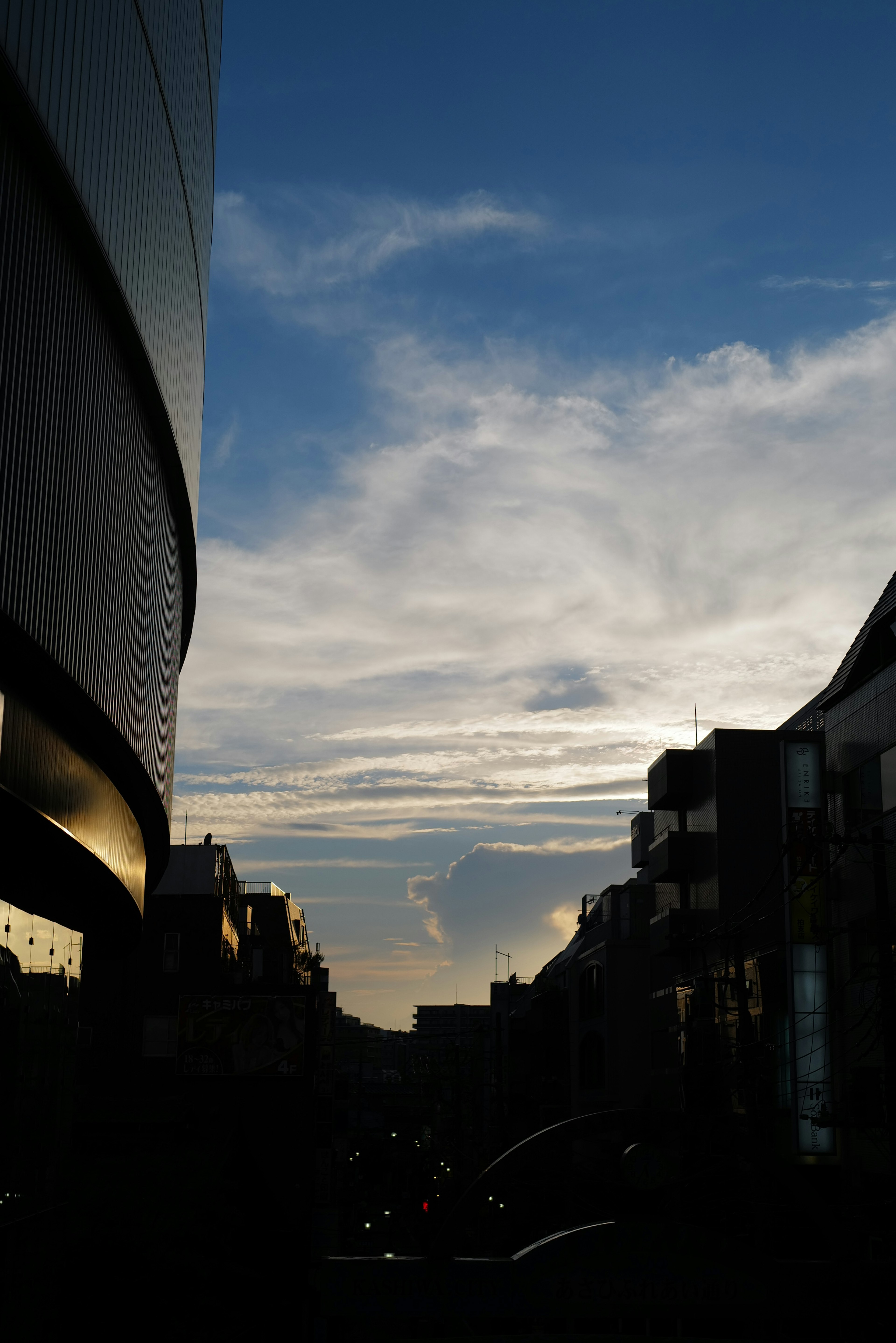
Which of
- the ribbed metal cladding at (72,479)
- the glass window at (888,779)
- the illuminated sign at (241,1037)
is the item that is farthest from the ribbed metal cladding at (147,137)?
the illuminated sign at (241,1037)

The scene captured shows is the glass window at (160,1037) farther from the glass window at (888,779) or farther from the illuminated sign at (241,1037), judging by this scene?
the glass window at (888,779)

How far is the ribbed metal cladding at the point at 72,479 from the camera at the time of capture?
1177cm

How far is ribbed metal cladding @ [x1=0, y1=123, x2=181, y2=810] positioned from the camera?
1177 centimetres

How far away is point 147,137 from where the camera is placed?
1825 cm

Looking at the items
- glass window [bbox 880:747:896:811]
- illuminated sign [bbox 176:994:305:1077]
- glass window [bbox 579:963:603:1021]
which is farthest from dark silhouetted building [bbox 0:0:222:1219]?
glass window [bbox 579:963:603:1021]

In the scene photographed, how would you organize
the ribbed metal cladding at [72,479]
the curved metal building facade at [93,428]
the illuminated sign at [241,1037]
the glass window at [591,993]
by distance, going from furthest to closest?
the glass window at [591,993], the illuminated sign at [241,1037], the curved metal building facade at [93,428], the ribbed metal cladding at [72,479]

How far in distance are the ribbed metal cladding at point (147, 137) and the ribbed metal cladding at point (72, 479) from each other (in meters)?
0.95

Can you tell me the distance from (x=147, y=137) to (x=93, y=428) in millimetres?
6007

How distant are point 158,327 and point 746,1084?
803 inches

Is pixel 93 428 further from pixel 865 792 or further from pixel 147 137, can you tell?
pixel 865 792

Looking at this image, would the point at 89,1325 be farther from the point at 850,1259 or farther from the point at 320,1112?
the point at 320,1112

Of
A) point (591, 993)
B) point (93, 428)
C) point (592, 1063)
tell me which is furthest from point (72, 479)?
point (591, 993)

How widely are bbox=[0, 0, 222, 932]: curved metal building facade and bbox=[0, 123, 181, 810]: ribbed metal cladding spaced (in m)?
0.04

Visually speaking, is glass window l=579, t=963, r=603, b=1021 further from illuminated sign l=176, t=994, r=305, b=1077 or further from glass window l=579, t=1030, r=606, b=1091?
illuminated sign l=176, t=994, r=305, b=1077
